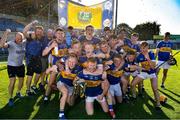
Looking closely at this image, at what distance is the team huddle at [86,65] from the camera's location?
7.34 metres

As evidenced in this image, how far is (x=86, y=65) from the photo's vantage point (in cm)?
729

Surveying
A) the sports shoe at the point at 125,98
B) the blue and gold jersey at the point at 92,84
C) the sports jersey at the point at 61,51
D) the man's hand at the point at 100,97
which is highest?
the sports jersey at the point at 61,51

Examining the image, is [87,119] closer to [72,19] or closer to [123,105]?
[123,105]

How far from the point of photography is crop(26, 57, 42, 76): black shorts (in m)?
9.22

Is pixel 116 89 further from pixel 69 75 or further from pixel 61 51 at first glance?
pixel 61 51

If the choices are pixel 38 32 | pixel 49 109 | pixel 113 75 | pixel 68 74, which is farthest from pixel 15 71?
pixel 113 75

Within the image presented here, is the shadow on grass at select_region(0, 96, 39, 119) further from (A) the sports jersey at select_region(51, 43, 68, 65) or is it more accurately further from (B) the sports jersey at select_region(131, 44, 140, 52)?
(B) the sports jersey at select_region(131, 44, 140, 52)

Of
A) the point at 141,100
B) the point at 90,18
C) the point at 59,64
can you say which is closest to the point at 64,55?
the point at 59,64

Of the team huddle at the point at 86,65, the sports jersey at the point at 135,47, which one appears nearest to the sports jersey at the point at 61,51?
the team huddle at the point at 86,65

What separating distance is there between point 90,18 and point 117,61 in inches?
171

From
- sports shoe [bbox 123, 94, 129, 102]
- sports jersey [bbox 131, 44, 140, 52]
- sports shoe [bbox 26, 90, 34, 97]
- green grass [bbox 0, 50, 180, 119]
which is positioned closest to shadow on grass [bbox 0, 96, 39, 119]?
green grass [bbox 0, 50, 180, 119]

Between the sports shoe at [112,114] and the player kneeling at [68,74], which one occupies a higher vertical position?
the player kneeling at [68,74]

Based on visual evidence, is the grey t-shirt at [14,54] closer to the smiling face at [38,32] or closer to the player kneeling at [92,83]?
the smiling face at [38,32]

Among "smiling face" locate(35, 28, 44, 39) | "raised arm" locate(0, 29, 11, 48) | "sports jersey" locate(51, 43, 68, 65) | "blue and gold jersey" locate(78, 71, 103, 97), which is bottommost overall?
"blue and gold jersey" locate(78, 71, 103, 97)
